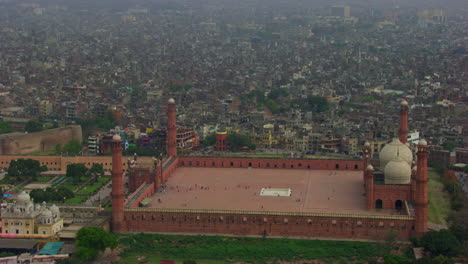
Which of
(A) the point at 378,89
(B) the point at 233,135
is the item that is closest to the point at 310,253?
(B) the point at 233,135

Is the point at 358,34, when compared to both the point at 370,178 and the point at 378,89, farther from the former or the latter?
the point at 370,178

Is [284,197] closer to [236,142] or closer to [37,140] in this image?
[236,142]

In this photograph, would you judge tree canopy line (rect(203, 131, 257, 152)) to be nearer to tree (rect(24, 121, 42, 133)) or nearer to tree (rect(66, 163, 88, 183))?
tree (rect(66, 163, 88, 183))

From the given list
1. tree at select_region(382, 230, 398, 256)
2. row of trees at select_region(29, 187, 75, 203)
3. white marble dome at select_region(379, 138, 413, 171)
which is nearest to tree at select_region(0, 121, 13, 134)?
row of trees at select_region(29, 187, 75, 203)

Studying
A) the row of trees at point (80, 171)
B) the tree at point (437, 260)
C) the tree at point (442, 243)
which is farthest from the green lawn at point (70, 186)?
the tree at point (437, 260)

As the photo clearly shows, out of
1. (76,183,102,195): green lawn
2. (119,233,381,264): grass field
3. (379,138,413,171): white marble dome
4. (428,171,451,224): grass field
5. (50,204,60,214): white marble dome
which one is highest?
(379,138,413,171): white marble dome

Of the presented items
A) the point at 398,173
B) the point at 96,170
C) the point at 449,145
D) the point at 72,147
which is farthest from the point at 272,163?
the point at 72,147

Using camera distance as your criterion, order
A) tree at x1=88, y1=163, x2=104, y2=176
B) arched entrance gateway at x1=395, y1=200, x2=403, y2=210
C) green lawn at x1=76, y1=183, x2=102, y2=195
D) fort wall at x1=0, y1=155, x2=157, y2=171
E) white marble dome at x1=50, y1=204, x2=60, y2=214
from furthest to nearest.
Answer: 1. fort wall at x1=0, y1=155, x2=157, y2=171
2. tree at x1=88, y1=163, x2=104, y2=176
3. green lawn at x1=76, y1=183, x2=102, y2=195
4. arched entrance gateway at x1=395, y1=200, x2=403, y2=210
5. white marble dome at x1=50, y1=204, x2=60, y2=214
